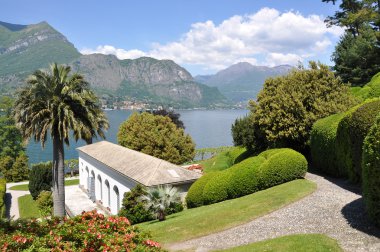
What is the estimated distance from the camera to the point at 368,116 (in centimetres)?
1327

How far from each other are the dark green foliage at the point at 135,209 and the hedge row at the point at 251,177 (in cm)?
305

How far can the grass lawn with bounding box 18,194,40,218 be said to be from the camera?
102 feet

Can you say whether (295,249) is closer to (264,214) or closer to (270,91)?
(264,214)

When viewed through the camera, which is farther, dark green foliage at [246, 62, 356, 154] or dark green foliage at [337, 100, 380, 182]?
dark green foliage at [246, 62, 356, 154]

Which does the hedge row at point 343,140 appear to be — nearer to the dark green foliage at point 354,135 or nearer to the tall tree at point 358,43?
the dark green foliage at point 354,135

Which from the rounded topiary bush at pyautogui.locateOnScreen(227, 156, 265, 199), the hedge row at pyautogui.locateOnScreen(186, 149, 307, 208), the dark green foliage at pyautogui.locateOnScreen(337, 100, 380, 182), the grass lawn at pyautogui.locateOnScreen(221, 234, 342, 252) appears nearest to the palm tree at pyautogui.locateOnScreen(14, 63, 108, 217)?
the hedge row at pyautogui.locateOnScreen(186, 149, 307, 208)

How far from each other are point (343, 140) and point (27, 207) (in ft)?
97.4

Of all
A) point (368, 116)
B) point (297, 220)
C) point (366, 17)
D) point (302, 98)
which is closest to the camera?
point (297, 220)

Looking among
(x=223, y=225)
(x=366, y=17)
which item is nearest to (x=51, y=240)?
(x=223, y=225)

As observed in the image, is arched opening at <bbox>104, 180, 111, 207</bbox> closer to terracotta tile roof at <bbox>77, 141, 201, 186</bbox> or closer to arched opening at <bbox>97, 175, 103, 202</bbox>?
arched opening at <bbox>97, 175, 103, 202</bbox>

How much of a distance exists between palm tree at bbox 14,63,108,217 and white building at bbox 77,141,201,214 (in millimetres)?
4528

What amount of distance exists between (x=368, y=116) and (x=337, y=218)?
4289mm

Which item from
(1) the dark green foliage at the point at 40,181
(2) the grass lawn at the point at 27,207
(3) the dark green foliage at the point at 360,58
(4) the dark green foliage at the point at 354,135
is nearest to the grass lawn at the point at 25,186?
(2) the grass lawn at the point at 27,207

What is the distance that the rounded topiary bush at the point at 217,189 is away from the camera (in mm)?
19844
